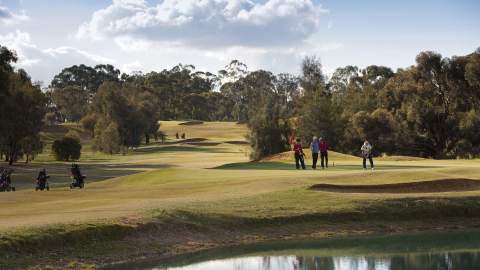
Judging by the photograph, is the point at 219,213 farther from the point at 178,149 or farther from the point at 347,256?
the point at 178,149

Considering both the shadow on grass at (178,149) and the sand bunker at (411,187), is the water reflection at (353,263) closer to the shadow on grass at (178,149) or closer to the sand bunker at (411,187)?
the sand bunker at (411,187)

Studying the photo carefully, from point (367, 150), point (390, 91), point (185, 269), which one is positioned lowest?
point (185, 269)

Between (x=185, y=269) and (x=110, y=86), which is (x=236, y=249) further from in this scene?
(x=110, y=86)

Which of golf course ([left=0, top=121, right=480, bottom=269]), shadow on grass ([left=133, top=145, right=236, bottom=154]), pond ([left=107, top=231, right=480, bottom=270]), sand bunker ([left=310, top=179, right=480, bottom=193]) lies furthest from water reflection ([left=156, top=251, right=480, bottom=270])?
shadow on grass ([left=133, top=145, right=236, bottom=154])

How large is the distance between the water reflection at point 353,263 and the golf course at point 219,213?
2468 mm

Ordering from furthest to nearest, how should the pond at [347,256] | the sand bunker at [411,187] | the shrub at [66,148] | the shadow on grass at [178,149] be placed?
the shadow on grass at [178,149], the shrub at [66,148], the sand bunker at [411,187], the pond at [347,256]

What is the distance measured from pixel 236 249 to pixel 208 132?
452 feet

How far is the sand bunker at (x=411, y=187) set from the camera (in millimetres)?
32375

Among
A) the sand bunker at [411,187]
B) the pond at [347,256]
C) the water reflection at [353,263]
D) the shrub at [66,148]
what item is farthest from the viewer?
the shrub at [66,148]

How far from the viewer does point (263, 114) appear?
7762cm

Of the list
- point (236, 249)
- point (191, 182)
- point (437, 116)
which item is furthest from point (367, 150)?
point (437, 116)

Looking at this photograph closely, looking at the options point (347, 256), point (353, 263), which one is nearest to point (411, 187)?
point (347, 256)

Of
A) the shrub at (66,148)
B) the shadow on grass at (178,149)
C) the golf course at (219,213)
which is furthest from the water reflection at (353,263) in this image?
the shadow on grass at (178,149)

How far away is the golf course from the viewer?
21939 millimetres
